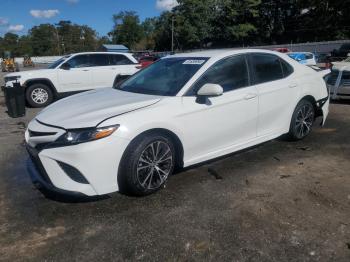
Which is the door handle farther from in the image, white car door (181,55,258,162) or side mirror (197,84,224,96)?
side mirror (197,84,224,96)

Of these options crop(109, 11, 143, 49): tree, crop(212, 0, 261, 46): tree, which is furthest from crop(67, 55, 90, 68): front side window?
crop(109, 11, 143, 49): tree

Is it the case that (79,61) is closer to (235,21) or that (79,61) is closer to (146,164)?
(146,164)

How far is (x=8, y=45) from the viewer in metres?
109

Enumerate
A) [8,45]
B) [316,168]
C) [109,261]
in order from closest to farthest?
[109,261], [316,168], [8,45]

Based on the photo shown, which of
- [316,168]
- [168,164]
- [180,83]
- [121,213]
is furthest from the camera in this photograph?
[316,168]

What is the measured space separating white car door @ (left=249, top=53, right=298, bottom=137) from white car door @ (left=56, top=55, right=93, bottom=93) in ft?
24.5

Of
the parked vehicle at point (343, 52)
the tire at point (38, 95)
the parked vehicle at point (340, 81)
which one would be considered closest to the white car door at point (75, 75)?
the tire at point (38, 95)

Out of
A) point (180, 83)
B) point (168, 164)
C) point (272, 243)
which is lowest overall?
point (272, 243)

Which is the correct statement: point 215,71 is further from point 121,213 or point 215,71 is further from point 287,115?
point 121,213

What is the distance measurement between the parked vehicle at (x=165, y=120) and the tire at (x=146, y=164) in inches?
0.4

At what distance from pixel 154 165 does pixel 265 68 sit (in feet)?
7.70

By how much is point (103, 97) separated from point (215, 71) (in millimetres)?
1442

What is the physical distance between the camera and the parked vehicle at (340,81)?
9289mm

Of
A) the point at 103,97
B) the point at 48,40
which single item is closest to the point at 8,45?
the point at 48,40
